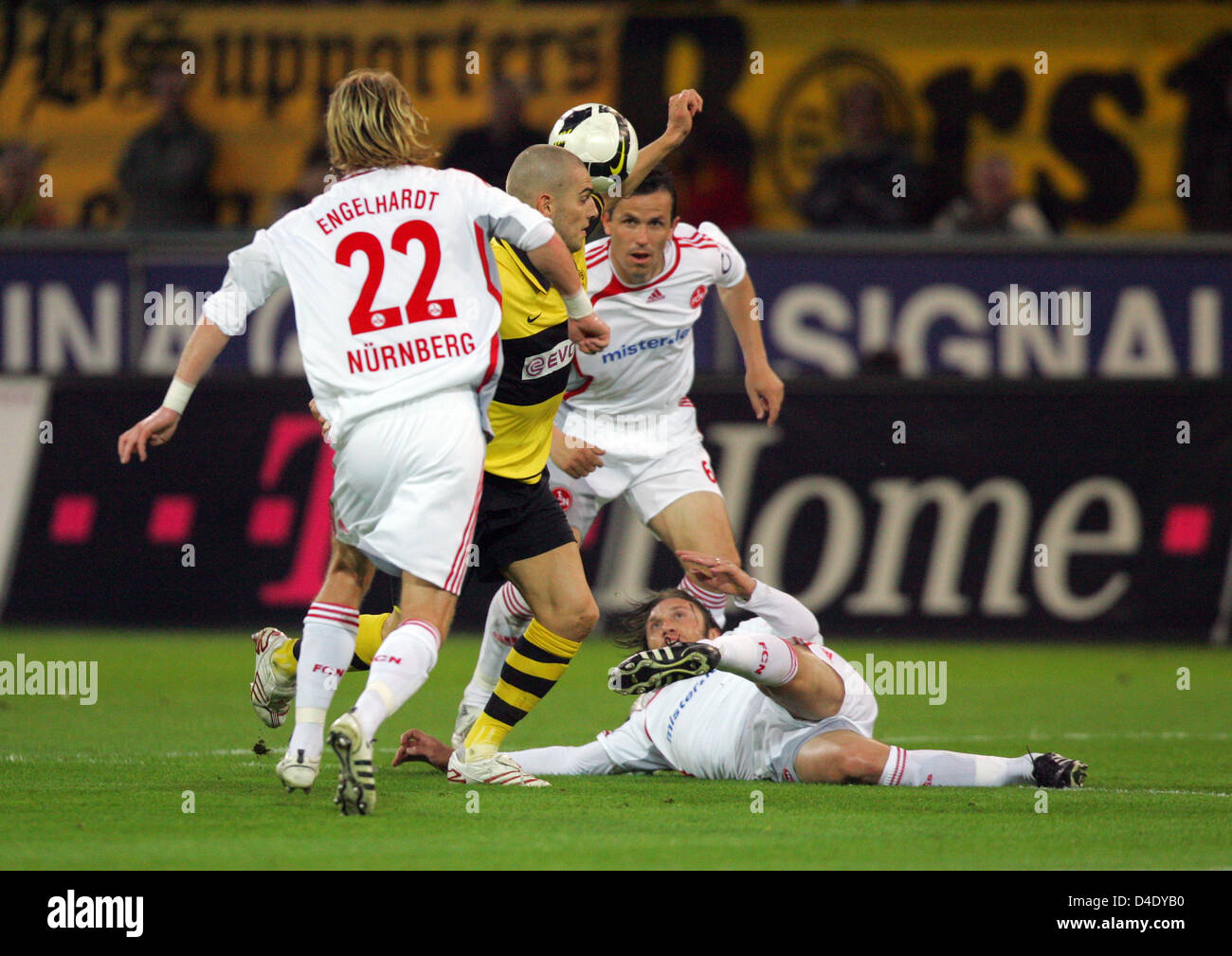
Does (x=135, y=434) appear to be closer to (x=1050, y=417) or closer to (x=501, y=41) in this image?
(x=1050, y=417)

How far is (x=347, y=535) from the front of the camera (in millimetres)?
5961

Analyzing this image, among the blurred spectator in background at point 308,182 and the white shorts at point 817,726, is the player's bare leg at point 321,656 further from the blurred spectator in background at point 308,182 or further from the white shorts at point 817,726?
the blurred spectator in background at point 308,182

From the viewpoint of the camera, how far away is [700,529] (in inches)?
321

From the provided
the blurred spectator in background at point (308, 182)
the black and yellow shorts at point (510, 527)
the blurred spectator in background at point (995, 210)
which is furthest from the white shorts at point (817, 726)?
the blurred spectator in background at point (308, 182)

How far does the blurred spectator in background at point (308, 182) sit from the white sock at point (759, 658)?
351 inches

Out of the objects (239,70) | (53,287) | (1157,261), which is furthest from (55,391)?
(1157,261)

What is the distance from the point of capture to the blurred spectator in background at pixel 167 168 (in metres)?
14.9

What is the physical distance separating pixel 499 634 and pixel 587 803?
1.54 metres

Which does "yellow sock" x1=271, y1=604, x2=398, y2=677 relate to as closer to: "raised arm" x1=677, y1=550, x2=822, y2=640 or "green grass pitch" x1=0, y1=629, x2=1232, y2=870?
"green grass pitch" x1=0, y1=629, x2=1232, y2=870

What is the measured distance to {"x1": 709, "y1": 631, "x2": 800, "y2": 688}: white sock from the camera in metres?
6.15

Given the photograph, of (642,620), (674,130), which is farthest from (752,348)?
(642,620)

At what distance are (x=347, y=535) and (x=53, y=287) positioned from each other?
356 inches

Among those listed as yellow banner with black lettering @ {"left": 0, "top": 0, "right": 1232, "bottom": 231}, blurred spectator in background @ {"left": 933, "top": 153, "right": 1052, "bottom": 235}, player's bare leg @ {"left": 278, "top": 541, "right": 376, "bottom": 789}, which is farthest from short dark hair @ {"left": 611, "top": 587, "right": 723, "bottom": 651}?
yellow banner with black lettering @ {"left": 0, "top": 0, "right": 1232, "bottom": 231}

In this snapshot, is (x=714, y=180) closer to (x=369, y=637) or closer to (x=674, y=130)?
(x=674, y=130)
